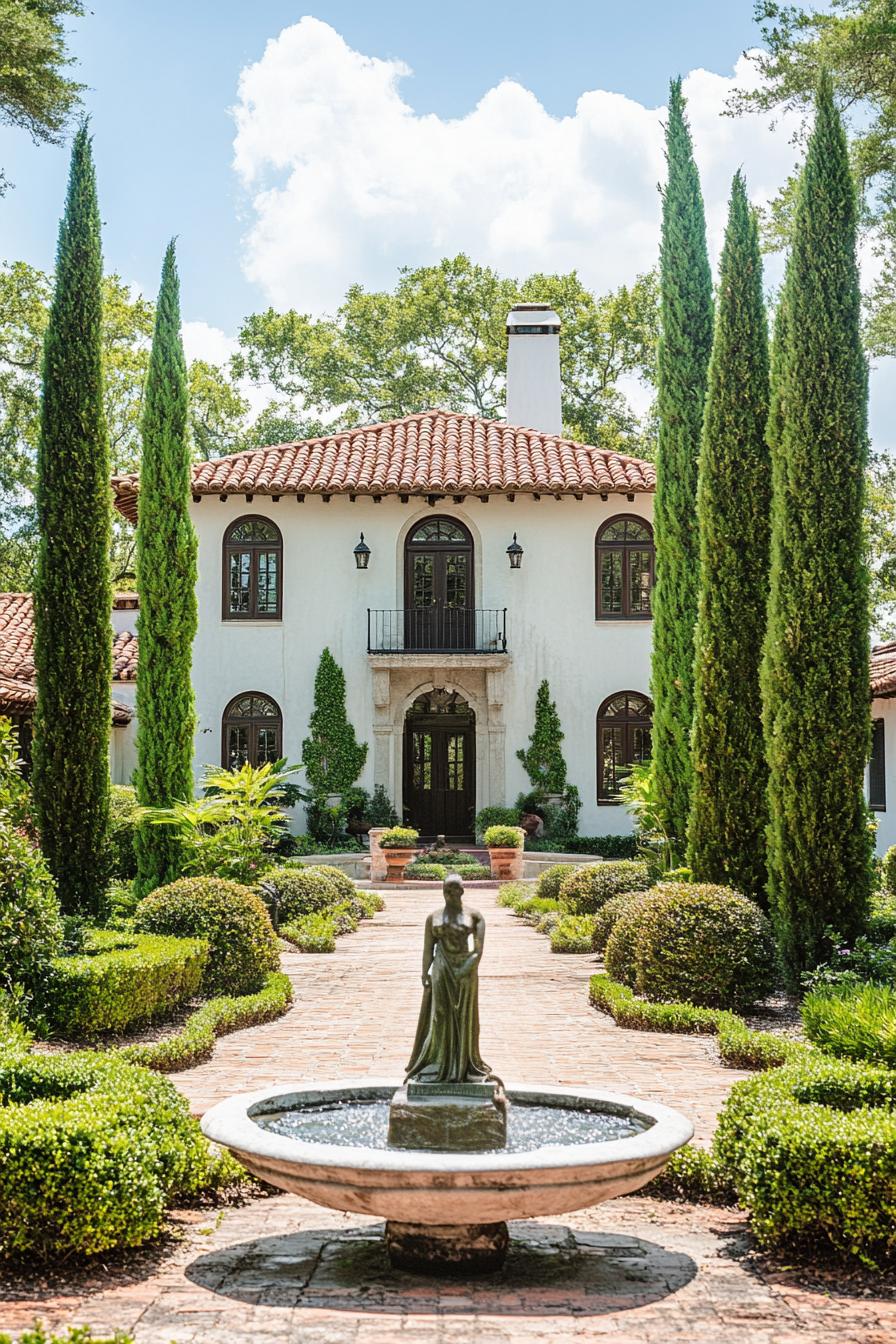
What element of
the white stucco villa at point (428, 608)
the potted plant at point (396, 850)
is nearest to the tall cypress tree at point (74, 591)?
the potted plant at point (396, 850)

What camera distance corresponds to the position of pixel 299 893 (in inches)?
619

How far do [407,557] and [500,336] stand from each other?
53.0ft

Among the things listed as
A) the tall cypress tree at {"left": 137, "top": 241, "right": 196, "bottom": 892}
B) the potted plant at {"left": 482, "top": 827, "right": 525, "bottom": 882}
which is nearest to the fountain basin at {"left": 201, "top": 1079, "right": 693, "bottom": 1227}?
the tall cypress tree at {"left": 137, "top": 241, "right": 196, "bottom": 892}

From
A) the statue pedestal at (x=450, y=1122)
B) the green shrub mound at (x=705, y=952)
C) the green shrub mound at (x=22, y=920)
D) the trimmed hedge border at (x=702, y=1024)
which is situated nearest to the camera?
the statue pedestal at (x=450, y=1122)

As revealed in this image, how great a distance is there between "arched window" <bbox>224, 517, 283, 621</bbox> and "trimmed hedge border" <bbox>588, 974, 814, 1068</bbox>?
1626 cm

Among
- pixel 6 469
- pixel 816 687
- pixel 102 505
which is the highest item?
pixel 6 469

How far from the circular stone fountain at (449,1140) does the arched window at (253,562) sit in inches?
814

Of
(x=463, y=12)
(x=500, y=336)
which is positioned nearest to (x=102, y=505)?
(x=463, y=12)

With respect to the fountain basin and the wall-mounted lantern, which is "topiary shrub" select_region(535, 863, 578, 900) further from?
the fountain basin

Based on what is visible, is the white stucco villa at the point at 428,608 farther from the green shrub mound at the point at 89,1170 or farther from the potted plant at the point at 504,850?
the green shrub mound at the point at 89,1170

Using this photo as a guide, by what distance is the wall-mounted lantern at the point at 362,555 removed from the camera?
25609 mm

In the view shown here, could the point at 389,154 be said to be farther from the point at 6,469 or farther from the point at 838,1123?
the point at 6,469

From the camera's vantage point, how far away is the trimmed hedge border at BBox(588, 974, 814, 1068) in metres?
8.13

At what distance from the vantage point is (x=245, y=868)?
13.9 meters
